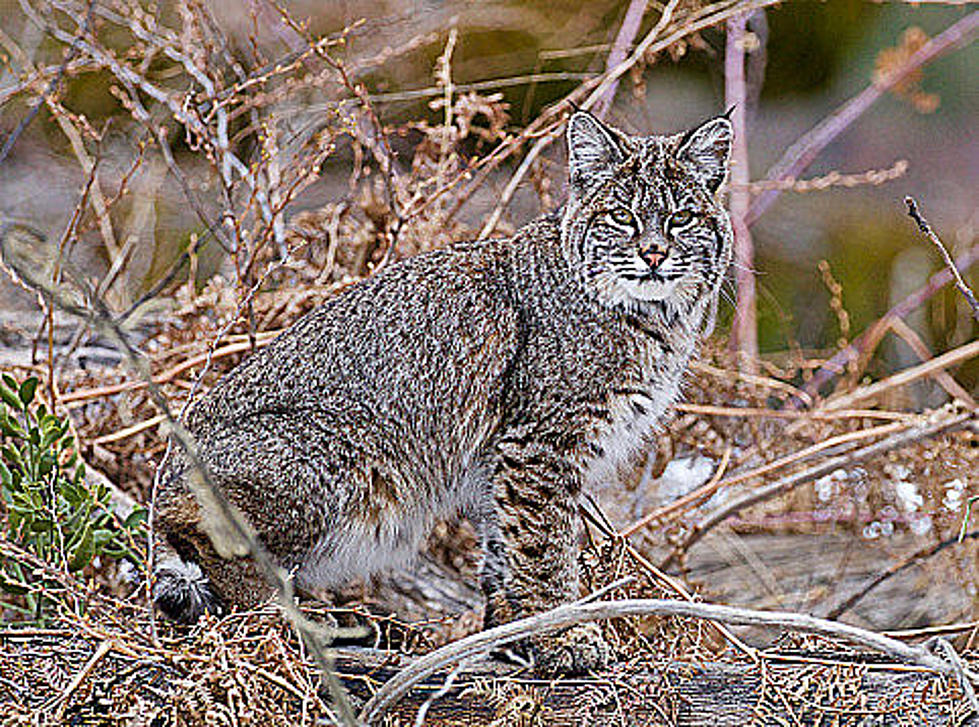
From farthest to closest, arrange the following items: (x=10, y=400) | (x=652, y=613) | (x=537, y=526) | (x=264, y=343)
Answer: (x=264, y=343)
(x=537, y=526)
(x=10, y=400)
(x=652, y=613)

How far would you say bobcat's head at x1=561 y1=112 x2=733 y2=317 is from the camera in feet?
7.29

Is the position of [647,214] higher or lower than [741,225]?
higher

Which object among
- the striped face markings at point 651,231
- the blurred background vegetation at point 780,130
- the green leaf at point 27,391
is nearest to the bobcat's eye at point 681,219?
the striped face markings at point 651,231

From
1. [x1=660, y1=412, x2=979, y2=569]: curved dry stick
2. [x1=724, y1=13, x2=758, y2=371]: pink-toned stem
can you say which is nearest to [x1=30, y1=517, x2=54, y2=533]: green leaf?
[x1=660, y1=412, x2=979, y2=569]: curved dry stick

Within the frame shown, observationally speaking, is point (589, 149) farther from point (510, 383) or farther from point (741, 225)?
point (741, 225)

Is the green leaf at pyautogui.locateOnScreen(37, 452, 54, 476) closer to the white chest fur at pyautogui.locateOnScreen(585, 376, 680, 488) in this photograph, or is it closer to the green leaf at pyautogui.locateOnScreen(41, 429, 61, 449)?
the green leaf at pyautogui.locateOnScreen(41, 429, 61, 449)

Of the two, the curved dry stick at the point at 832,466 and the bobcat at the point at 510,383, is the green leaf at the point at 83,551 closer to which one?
the bobcat at the point at 510,383

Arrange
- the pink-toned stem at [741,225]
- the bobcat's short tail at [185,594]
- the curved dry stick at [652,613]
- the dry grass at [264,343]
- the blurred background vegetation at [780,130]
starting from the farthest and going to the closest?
the blurred background vegetation at [780,130]
the pink-toned stem at [741,225]
the bobcat's short tail at [185,594]
the dry grass at [264,343]
the curved dry stick at [652,613]

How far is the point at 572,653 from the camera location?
210 cm

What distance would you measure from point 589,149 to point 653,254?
244mm

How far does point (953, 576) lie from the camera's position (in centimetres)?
305

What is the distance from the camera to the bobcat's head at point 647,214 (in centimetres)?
222

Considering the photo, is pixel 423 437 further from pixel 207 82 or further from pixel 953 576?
pixel 953 576

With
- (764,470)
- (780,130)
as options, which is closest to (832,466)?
(764,470)
